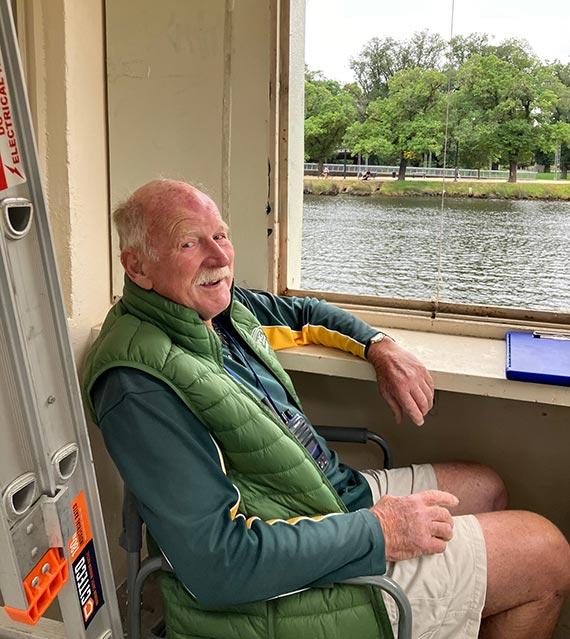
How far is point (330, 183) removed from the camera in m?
2.24

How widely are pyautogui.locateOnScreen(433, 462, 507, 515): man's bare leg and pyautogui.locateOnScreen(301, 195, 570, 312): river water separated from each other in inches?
21.5

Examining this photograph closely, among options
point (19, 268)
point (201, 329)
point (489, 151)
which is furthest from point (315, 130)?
point (19, 268)

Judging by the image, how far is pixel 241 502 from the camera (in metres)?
1.37

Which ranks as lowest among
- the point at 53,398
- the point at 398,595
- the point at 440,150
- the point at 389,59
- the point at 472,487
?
the point at 472,487

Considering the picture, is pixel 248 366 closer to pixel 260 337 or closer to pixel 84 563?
pixel 260 337

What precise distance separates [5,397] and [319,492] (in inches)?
29.6

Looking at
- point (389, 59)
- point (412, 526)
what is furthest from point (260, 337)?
point (389, 59)

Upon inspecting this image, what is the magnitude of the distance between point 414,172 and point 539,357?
0.73 metres

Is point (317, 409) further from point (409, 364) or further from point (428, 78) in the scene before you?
point (428, 78)

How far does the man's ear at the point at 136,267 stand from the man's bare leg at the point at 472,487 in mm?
1004

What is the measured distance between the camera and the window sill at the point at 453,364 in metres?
1.66

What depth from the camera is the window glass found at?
6.30ft

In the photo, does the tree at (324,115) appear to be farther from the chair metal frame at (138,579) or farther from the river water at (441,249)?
the chair metal frame at (138,579)

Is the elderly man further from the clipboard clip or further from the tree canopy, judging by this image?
the tree canopy
